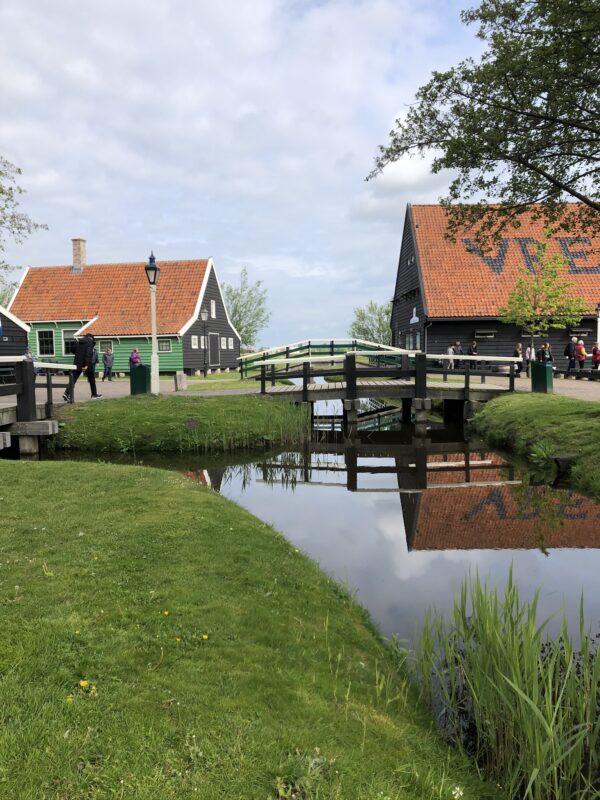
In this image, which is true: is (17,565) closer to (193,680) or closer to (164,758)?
(193,680)

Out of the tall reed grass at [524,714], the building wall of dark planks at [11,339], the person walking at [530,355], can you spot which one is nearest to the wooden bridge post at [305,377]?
the person walking at [530,355]

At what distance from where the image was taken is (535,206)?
1091cm

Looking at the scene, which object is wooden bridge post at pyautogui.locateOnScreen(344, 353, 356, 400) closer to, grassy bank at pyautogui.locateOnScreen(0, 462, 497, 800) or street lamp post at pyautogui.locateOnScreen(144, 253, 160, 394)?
street lamp post at pyautogui.locateOnScreen(144, 253, 160, 394)

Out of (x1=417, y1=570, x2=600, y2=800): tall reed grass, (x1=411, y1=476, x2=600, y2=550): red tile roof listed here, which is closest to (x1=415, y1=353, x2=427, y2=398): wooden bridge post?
(x1=411, y1=476, x2=600, y2=550): red tile roof

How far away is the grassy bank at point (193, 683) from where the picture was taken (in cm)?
247

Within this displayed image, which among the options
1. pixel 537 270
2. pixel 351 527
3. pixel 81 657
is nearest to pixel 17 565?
pixel 81 657

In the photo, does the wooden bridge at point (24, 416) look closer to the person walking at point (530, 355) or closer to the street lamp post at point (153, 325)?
the street lamp post at point (153, 325)

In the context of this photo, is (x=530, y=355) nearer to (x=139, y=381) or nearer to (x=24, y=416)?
(x=139, y=381)

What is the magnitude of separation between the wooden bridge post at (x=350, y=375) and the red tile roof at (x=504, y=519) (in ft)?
25.0

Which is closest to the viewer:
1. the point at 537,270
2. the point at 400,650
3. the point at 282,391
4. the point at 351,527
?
the point at 400,650

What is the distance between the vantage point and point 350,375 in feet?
58.3

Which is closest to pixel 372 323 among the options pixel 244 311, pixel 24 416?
pixel 244 311

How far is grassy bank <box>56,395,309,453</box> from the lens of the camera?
13.5m

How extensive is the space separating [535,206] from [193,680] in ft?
34.9
